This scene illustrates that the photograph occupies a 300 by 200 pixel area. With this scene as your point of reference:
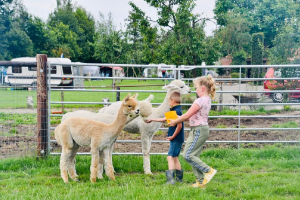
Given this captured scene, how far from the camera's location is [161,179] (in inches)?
217

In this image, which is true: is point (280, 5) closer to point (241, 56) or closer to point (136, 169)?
point (241, 56)

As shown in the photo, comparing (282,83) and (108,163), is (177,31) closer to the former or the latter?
(282,83)

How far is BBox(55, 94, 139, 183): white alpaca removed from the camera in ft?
17.0

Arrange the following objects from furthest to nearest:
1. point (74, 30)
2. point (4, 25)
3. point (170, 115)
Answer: point (74, 30)
point (4, 25)
point (170, 115)

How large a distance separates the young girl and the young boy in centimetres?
28

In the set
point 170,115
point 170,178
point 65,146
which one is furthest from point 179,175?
point 65,146

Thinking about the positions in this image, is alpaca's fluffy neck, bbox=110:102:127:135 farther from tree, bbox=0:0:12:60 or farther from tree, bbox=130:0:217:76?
tree, bbox=0:0:12:60

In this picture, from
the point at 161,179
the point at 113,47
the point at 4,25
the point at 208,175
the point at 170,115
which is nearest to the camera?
the point at 208,175

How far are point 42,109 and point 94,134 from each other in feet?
6.47

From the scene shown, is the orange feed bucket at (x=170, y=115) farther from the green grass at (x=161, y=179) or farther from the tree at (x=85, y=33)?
the tree at (x=85, y=33)

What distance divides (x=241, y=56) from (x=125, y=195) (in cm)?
4414

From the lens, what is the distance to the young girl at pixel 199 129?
4902 mm

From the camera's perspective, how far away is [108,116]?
232 inches

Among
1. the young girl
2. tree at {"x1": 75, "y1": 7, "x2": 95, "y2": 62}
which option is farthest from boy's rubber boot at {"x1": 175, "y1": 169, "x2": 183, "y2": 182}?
tree at {"x1": 75, "y1": 7, "x2": 95, "y2": 62}
